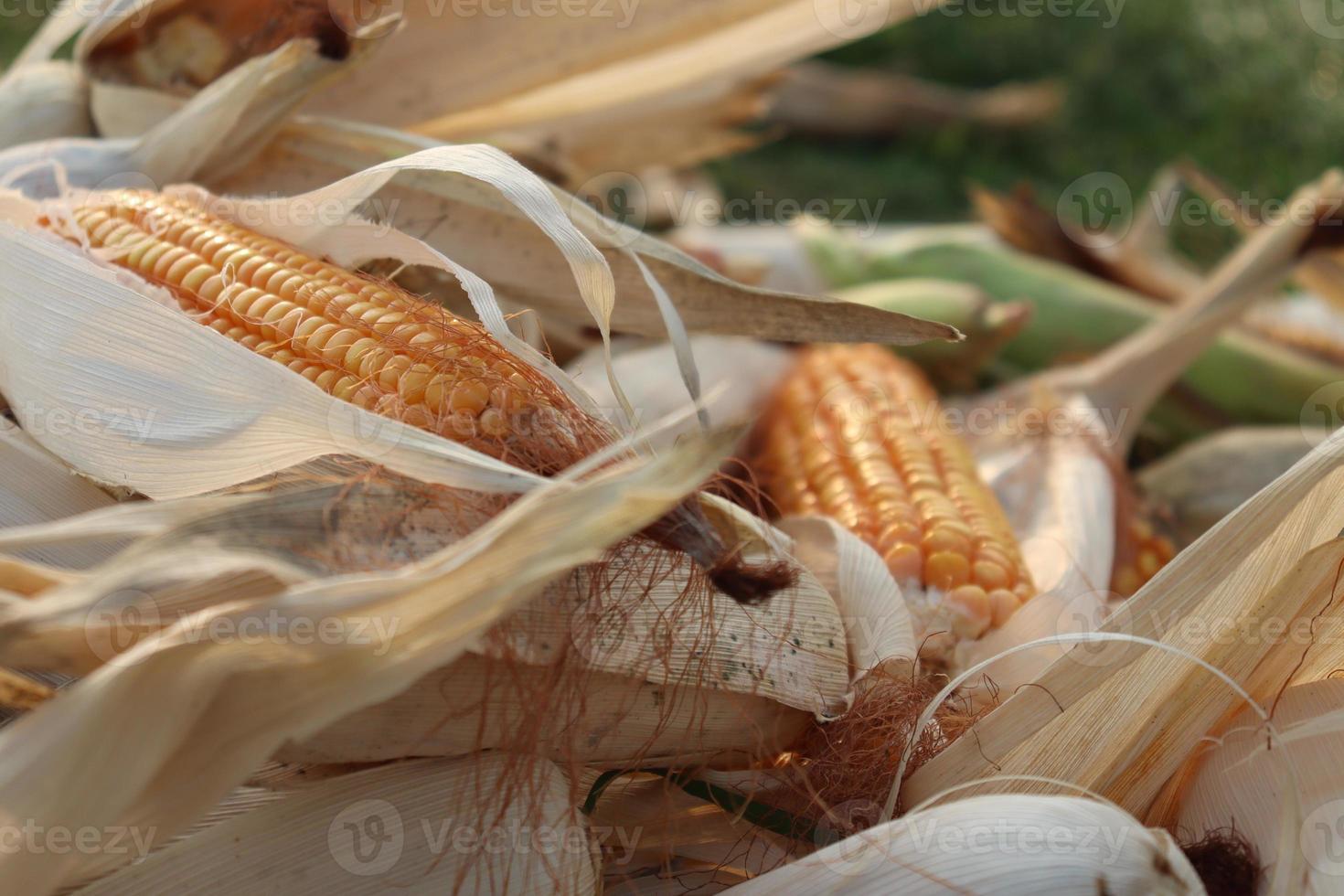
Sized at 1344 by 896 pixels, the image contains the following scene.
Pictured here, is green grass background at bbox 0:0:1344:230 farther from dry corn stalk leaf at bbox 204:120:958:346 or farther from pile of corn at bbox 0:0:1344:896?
pile of corn at bbox 0:0:1344:896

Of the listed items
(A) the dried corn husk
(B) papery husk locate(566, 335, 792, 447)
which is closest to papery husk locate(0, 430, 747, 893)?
(A) the dried corn husk

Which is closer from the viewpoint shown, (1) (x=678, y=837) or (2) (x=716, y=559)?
(2) (x=716, y=559)

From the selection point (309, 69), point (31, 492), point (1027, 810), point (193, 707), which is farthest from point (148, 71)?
point (1027, 810)

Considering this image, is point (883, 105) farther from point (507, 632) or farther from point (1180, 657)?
point (507, 632)

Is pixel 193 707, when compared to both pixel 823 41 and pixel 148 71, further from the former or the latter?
pixel 823 41

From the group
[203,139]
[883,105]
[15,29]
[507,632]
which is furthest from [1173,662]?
[15,29]

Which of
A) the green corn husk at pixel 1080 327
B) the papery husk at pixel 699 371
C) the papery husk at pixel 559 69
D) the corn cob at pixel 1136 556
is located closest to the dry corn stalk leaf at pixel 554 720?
the papery husk at pixel 699 371
